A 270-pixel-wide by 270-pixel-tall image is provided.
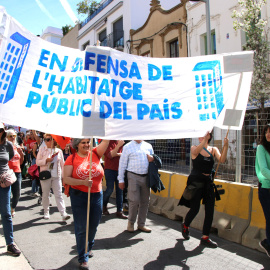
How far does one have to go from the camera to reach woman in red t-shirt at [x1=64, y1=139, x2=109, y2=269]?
146 inches

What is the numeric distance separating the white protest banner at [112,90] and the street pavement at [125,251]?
1750 millimetres

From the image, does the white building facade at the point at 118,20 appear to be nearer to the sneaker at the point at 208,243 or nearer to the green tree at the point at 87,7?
the green tree at the point at 87,7

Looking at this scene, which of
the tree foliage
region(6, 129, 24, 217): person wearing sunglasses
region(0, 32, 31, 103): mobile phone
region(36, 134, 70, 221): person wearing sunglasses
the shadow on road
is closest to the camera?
region(0, 32, 31, 103): mobile phone

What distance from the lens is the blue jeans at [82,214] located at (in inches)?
146

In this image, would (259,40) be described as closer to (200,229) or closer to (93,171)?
(200,229)

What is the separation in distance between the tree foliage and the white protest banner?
737 centimetres

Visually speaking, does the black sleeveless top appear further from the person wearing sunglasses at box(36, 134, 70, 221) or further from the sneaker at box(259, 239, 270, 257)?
the person wearing sunglasses at box(36, 134, 70, 221)

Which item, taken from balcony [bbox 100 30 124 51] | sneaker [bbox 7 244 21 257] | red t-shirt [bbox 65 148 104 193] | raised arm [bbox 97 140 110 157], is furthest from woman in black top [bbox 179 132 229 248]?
balcony [bbox 100 30 124 51]

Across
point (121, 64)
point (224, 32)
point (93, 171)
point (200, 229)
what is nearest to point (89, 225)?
point (93, 171)

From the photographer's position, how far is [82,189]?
378 centimetres

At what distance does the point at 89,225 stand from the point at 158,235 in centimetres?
176

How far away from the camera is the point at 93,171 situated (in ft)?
12.4

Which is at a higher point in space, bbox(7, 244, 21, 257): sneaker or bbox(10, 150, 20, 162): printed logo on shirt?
bbox(10, 150, 20, 162): printed logo on shirt

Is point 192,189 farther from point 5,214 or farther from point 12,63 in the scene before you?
point 12,63
